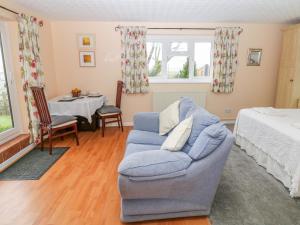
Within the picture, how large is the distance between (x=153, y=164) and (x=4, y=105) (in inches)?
114

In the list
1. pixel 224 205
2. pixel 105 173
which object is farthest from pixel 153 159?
pixel 105 173

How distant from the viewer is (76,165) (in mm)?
2799

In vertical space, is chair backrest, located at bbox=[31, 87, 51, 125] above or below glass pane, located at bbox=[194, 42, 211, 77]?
below

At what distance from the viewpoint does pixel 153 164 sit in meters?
1.63

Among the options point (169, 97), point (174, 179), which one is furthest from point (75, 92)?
point (174, 179)

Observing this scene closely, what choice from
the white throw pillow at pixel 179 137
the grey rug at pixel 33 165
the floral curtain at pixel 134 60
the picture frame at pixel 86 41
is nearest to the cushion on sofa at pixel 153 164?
the white throw pillow at pixel 179 137

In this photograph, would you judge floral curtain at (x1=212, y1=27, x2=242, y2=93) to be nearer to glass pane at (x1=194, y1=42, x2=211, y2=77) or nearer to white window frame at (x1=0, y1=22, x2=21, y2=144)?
glass pane at (x1=194, y1=42, x2=211, y2=77)

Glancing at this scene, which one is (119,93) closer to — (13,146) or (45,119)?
(45,119)

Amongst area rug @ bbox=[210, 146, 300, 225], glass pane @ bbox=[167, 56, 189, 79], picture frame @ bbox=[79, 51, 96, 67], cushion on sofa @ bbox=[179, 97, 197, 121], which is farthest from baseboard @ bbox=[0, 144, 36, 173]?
glass pane @ bbox=[167, 56, 189, 79]

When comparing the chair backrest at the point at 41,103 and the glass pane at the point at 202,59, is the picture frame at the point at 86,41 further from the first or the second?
the glass pane at the point at 202,59

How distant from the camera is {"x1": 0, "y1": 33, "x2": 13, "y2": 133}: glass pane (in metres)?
3.13

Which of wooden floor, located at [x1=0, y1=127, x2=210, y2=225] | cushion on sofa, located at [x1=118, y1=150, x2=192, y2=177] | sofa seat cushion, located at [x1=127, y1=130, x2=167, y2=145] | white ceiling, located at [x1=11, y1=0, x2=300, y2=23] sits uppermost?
white ceiling, located at [x1=11, y1=0, x2=300, y2=23]

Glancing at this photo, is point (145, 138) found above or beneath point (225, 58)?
beneath

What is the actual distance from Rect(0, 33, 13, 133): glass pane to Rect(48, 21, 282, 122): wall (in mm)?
1245
